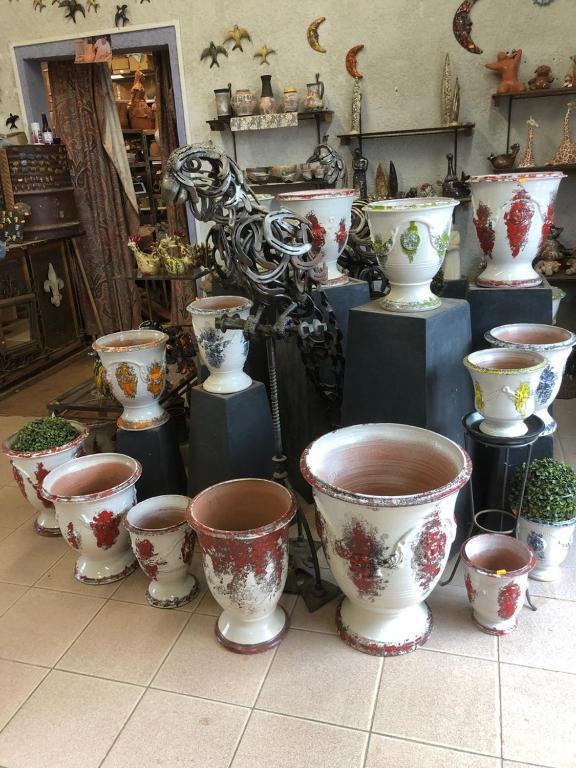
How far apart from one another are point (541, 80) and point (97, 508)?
3212mm

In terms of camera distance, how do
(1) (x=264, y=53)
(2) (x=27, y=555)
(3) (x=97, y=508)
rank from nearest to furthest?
(3) (x=97, y=508)
(2) (x=27, y=555)
(1) (x=264, y=53)

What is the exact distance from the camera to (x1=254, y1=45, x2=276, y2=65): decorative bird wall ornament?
3.87 m

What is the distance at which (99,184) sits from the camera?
4.92 meters

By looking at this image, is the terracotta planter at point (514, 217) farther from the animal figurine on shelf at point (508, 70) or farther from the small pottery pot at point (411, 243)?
the animal figurine on shelf at point (508, 70)

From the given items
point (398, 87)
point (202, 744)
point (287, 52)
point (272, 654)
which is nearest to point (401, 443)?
point (272, 654)

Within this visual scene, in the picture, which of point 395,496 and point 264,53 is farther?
point 264,53

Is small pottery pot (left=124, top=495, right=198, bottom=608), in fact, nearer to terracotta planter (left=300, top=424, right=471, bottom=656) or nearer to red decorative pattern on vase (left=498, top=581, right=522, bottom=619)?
terracotta planter (left=300, top=424, right=471, bottom=656)

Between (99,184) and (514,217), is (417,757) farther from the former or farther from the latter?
(99,184)

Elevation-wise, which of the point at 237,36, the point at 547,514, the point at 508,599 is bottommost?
the point at 508,599

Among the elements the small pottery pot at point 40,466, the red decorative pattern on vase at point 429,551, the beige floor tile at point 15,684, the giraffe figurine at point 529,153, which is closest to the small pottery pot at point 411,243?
the red decorative pattern on vase at point 429,551

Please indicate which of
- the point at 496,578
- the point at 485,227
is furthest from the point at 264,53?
the point at 496,578

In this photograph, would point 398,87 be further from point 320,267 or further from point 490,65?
point 320,267

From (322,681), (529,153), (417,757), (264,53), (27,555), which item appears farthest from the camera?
(264,53)

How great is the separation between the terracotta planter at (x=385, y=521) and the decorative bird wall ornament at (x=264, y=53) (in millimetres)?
3021
